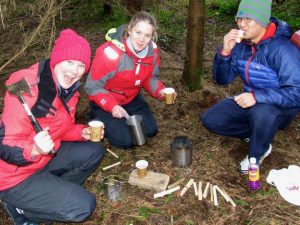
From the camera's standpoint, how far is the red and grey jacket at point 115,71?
148 inches

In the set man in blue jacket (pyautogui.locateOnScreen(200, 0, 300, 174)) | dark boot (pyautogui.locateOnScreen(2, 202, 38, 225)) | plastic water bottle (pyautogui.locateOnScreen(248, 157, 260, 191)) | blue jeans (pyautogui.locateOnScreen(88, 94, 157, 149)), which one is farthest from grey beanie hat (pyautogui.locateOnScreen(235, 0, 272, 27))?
dark boot (pyautogui.locateOnScreen(2, 202, 38, 225))

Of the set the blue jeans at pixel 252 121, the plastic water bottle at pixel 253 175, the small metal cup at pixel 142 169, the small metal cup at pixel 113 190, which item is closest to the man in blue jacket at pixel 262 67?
the blue jeans at pixel 252 121

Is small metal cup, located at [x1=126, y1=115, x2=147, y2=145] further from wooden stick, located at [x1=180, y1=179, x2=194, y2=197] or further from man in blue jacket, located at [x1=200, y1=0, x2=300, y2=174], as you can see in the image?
man in blue jacket, located at [x1=200, y1=0, x2=300, y2=174]

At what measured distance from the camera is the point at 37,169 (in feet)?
9.62

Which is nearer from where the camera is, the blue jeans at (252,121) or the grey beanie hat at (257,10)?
the grey beanie hat at (257,10)

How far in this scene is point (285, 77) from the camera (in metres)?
3.26

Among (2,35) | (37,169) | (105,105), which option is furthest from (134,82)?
(2,35)

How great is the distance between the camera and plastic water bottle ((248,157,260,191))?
128 inches

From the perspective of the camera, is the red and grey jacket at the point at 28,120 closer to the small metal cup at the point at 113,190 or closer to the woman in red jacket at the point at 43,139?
the woman in red jacket at the point at 43,139

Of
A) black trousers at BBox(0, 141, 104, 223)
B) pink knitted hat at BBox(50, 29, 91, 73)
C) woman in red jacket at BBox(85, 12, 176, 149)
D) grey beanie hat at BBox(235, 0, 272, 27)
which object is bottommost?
black trousers at BBox(0, 141, 104, 223)

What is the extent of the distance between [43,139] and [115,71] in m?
1.60

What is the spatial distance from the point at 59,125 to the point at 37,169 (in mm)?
409

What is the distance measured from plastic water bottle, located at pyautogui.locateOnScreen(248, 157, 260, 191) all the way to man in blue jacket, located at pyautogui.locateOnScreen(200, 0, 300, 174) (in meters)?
0.21

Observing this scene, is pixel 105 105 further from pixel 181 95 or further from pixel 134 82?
pixel 181 95
